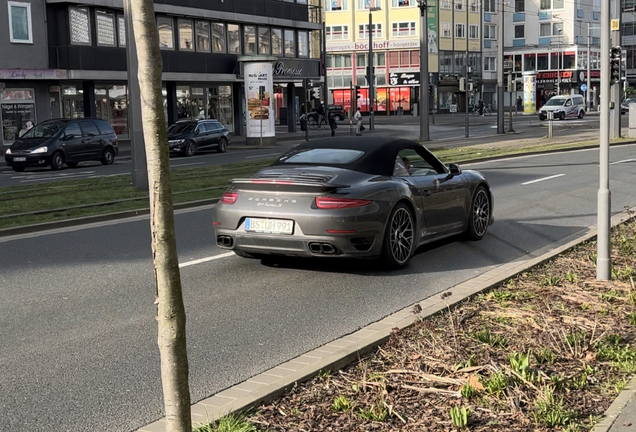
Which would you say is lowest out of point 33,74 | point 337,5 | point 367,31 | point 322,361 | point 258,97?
point 322,361

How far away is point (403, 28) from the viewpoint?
9488 centimetres

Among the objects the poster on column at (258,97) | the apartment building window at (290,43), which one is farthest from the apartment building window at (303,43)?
the poster on column at (258,97)

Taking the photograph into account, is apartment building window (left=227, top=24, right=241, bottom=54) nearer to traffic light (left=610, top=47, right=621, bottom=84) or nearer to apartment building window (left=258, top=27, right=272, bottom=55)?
apartment building window (left=258, top=27, right=272, bottom=55)

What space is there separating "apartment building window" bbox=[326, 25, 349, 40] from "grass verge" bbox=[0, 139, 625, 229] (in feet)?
242

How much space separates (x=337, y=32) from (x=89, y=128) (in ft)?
232

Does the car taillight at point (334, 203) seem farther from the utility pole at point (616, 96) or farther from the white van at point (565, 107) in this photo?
the white van at point (565, 107)

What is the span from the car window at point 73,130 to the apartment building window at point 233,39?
20.8 m

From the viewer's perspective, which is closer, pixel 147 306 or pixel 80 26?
pixel 147 306

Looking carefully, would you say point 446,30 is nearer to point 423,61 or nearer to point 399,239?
point 423,61

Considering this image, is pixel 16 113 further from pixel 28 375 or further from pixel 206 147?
pixel 28 375

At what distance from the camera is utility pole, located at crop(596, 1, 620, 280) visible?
791cm

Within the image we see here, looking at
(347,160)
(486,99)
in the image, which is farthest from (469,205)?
(486,99)

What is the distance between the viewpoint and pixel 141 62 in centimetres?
316

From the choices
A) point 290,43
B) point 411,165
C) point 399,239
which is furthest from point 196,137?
point 399,239
